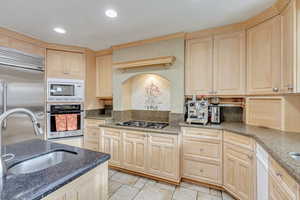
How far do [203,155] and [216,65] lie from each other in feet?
4.73

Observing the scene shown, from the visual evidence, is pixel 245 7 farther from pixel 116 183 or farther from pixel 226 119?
pixel 116 183

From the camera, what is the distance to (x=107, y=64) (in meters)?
3.36

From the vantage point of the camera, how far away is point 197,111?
2377 millimetres

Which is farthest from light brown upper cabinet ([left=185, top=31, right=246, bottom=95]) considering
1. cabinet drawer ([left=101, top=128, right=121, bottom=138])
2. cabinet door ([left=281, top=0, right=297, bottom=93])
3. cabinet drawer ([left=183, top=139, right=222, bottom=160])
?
cabinet drawer ([left=101, top=128, right=121, bottom=138])

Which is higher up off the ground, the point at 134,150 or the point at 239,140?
the point at 239,140

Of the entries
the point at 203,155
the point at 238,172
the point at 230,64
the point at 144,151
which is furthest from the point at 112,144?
the point at 230,64

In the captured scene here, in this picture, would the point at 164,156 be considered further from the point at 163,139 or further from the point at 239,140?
the point at 239,140

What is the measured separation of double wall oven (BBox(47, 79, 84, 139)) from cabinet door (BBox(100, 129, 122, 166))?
727 mm

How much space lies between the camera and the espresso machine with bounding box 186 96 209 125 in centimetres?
232

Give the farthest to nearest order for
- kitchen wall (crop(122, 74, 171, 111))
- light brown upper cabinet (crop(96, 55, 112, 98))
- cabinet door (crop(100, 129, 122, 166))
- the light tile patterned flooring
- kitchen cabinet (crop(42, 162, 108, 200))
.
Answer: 1. light brown upper cabinet (crop(96, 55, 112, 98))
2. kitchen wall (crop(122, 74, 171, 111))
3. cabinet door (crop(100, 129, 122, 166))
4. the light tile patterned flooring
5. kitchen cabinet (crop(42, 162, 108, 200))

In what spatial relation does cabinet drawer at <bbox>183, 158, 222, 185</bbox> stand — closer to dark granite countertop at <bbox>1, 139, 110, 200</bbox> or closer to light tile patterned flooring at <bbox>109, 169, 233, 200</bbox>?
light tile patterned flooring at <bbox>109, 169, 233, 200</bbox>

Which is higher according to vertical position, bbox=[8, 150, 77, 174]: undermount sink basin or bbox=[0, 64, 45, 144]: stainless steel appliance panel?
bbox=[0, 64, 45, 144]: stainless steel appliance panel

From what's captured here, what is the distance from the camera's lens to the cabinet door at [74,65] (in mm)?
3064

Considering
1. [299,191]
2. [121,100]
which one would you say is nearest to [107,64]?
[121,100]
